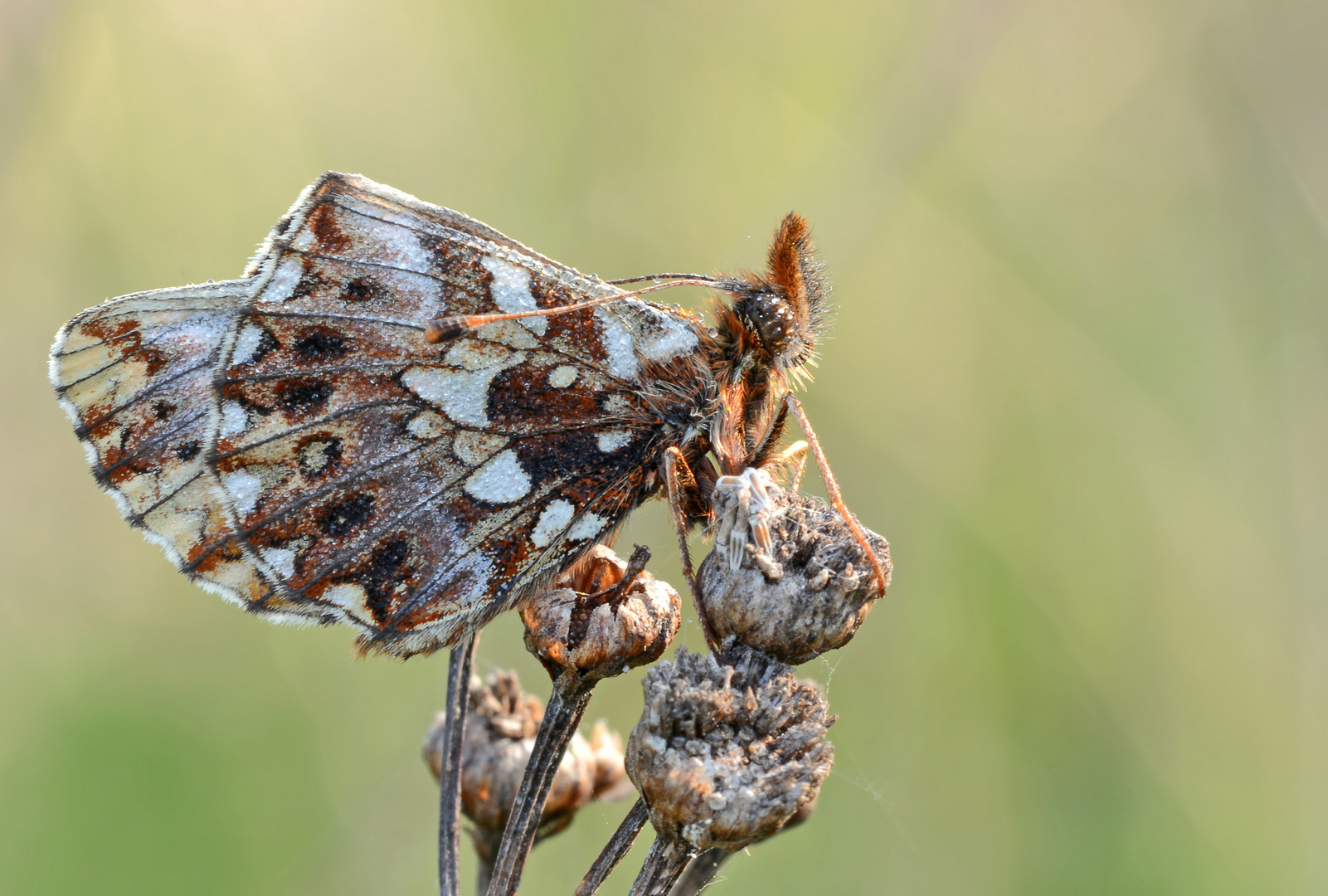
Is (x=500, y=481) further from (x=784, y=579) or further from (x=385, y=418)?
(x=784, y=579)

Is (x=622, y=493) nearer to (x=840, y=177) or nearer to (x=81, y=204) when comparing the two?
(x=840, y=177)

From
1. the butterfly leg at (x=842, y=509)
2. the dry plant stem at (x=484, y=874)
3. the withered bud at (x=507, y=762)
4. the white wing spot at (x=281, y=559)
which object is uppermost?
the butterfly leg at (x=842, y=509)

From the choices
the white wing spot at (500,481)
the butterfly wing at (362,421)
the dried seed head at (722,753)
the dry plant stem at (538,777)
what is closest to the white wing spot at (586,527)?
the butterfly wing at (362,421)

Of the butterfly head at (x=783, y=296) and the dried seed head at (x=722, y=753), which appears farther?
the butterfly head at (x=783, y=296)

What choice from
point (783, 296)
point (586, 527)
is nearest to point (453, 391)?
point (586, 527)

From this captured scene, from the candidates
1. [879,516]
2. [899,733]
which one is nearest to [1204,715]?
[899,733]

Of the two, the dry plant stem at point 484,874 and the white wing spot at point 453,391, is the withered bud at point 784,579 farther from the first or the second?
the dry plant stem at point 484,874

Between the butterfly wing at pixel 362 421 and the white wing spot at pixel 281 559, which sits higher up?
the butterfly wing at pixel 362 421
